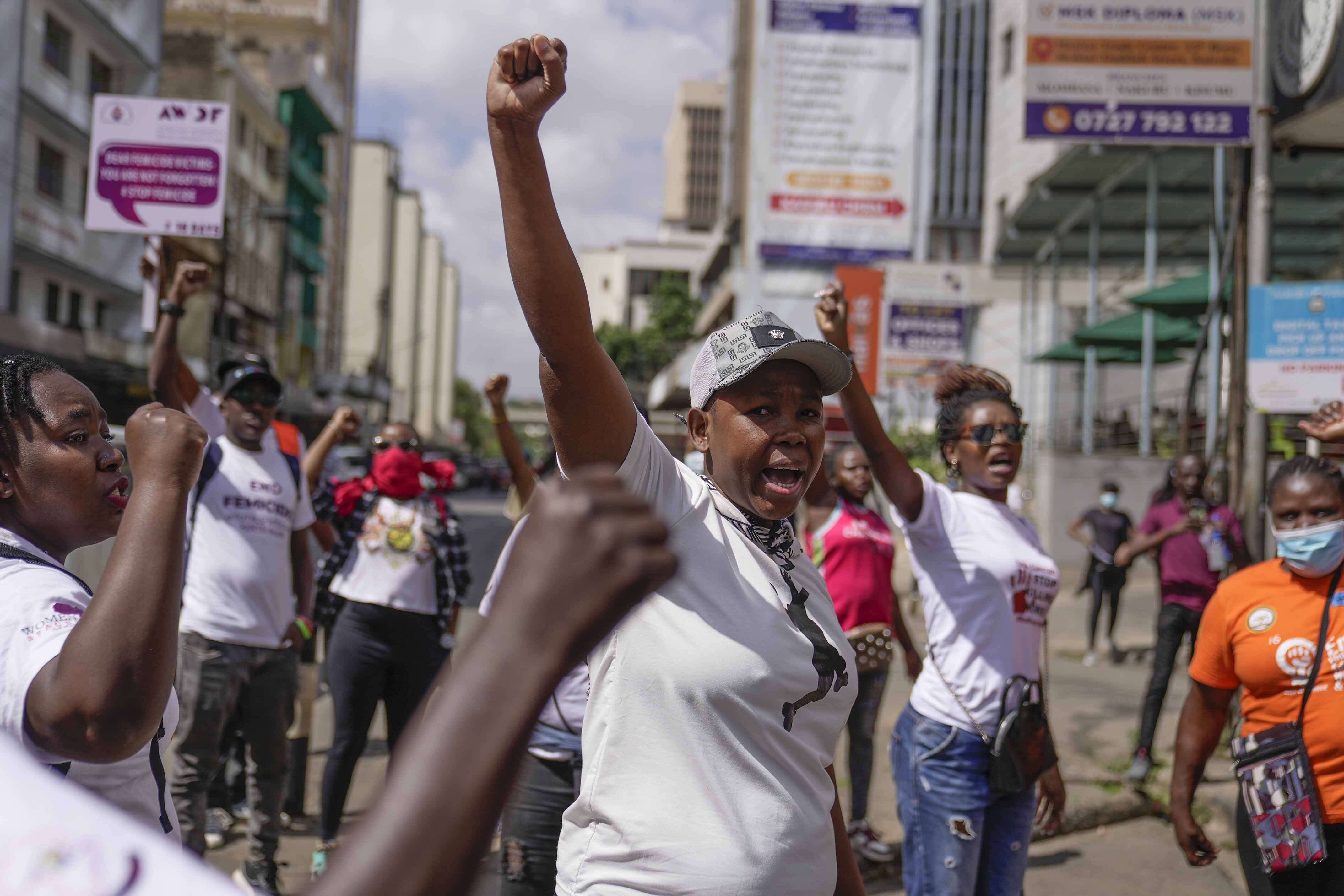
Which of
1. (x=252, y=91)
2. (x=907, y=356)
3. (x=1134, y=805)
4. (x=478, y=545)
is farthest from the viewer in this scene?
(x=252, y=91)

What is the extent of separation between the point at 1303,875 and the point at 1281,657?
1.91 ft

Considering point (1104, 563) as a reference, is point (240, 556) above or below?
above

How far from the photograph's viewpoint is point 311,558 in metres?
5.11

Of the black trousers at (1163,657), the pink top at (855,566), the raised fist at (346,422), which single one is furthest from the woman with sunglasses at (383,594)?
the black trousers at (1163,657)

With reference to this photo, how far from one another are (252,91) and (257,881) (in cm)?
4070

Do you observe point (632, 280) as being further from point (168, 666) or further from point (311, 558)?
point (168, 666)

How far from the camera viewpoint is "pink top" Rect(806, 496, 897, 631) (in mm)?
5332

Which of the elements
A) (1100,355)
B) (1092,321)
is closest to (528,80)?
(1092,321)

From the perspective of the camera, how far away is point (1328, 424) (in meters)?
3.47

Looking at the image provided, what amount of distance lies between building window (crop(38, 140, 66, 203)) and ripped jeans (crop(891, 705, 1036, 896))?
26252 mm

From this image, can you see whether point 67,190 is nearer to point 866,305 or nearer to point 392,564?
point 866,305

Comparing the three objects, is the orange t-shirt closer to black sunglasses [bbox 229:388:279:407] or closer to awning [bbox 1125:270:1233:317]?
black sunglasses [bbox 229:388:279:407]

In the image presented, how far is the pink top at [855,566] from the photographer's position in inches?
210

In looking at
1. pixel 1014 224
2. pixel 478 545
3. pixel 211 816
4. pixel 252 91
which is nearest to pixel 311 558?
pixel 211 816
